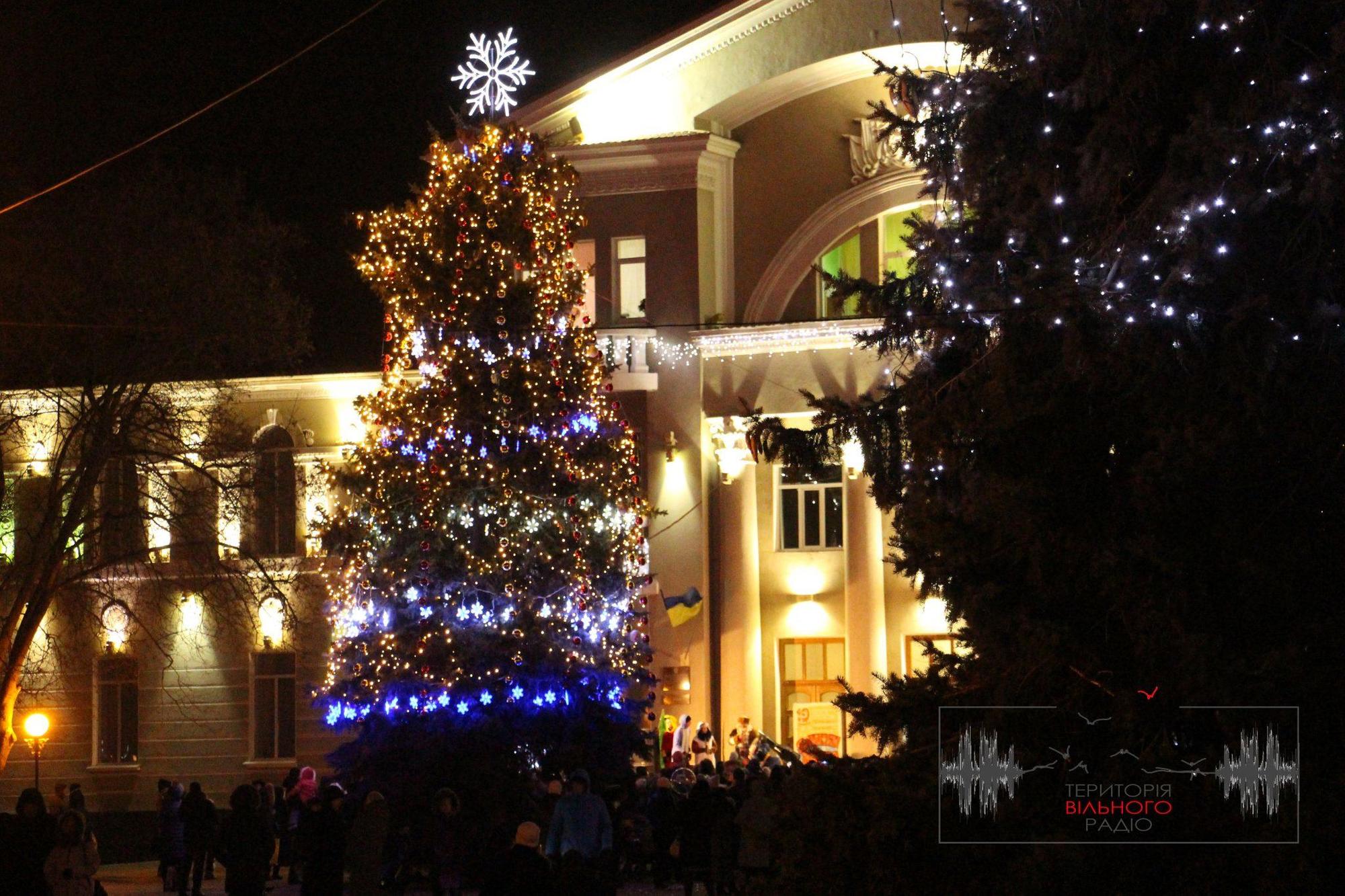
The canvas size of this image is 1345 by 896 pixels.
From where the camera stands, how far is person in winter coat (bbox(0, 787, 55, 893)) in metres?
14.6

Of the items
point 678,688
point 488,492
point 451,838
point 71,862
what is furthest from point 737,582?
point 71,862

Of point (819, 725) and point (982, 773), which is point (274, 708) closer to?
point (819, 725)

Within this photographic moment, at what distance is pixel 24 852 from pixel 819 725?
750 inches

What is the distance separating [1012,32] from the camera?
1142 cm

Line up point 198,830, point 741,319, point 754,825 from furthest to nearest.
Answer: point 741,319 → point 198,830 → point 754,825

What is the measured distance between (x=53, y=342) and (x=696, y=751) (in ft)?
42.7

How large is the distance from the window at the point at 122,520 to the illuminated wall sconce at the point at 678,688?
9.42 metres

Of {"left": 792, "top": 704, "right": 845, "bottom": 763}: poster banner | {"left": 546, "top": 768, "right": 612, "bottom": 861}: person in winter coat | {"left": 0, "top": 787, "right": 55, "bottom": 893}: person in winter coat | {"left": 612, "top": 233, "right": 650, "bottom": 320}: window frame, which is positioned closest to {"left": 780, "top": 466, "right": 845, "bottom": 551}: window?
{"left": 792, "top": 704, "right": 845, "bottom": 763}: poster banner

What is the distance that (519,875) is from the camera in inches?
429

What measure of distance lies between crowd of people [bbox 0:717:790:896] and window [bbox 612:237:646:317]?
8078 mm

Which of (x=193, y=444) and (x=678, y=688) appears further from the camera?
(x=193, y=444)

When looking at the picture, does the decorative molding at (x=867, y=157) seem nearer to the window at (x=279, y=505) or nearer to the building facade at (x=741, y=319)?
the building facade at (x=741, y=319)

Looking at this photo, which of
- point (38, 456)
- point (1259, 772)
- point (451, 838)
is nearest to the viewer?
point (1259, 772)

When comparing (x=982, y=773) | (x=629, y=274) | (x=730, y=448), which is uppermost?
(x=629, y=274)
